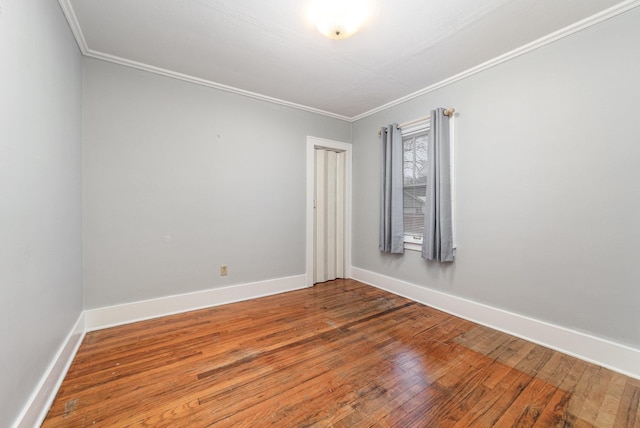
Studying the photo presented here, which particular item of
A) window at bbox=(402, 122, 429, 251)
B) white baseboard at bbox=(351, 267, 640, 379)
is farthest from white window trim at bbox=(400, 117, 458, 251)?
white baseboard at bbox=(351, 267, 640, 379)

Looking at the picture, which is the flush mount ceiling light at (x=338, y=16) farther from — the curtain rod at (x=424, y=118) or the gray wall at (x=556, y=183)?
the gray wall at (x=556, y=183)

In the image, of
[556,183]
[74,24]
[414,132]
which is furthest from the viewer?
[414,132]

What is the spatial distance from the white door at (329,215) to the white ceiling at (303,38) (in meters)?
1.22

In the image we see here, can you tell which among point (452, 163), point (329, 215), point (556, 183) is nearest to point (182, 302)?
point (329, 215)

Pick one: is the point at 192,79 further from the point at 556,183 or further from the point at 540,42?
the point at 556,183

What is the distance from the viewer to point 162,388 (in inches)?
61.2

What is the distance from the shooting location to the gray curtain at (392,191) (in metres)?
3.19

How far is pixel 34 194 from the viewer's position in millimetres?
1326

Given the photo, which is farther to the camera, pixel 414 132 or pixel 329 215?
pixel 329 215

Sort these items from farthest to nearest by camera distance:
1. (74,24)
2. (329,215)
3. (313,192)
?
1. (329,215)
2. (313,192)
3. (74,24)

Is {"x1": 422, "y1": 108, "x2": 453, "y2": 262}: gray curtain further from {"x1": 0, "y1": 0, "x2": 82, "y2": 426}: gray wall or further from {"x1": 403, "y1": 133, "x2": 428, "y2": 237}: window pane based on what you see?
{"x1": 0, "y1": 0, "x2": 82, "y2": 426}: gray wall

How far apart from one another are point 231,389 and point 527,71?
3.33 metres

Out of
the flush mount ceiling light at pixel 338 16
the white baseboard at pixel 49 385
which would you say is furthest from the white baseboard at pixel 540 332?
the white baseboard at pixel 49 385

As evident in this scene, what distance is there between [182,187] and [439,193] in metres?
2.73
